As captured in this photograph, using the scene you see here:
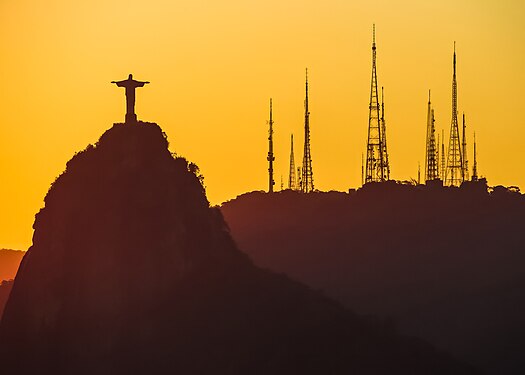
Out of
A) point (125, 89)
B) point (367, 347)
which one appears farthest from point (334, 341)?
point (125, 89)

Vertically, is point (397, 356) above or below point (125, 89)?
below

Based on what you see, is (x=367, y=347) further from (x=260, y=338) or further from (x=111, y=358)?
(x=111, y=358)

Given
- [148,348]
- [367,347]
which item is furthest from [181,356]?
[367,347]

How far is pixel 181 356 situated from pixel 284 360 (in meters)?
9.60

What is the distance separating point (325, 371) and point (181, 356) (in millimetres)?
13839

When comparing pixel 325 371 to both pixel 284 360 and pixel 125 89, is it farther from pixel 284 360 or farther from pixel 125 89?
pixel 125 89

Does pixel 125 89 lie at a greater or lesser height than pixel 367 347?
greater

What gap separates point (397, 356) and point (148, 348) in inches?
906

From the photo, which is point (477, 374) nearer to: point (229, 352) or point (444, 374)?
point (444, 374)

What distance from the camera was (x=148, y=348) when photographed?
19975 centimetres

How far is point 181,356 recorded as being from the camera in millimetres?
197875

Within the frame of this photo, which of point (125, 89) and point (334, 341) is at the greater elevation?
point (125, 89)

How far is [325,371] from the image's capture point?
634ft

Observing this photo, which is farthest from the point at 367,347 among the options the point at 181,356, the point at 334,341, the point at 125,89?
the point at 125,89
